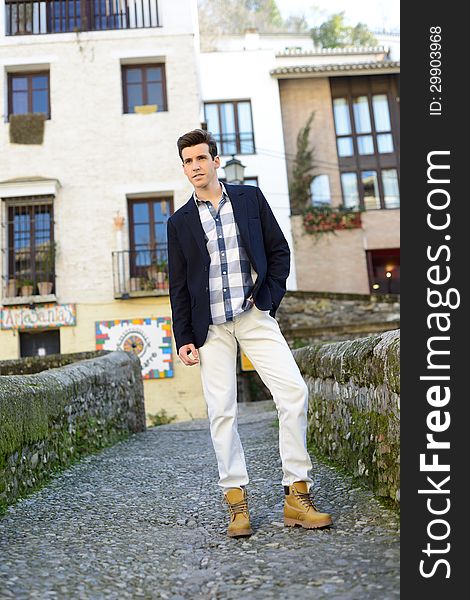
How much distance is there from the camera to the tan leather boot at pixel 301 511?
8.39ft

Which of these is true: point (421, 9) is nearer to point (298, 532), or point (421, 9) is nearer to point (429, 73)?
point (429, 73)

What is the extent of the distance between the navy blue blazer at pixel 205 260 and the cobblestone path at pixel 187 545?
2.89 ft

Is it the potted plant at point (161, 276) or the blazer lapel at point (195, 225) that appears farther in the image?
the potted plant at point (161, 276)

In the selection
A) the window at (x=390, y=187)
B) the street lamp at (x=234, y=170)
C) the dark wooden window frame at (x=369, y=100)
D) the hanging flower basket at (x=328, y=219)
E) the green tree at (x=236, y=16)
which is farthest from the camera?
the green tree at (x=236, y=16)

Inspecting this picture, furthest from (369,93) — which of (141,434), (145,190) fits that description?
(141,434)

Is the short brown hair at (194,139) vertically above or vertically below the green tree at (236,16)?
below

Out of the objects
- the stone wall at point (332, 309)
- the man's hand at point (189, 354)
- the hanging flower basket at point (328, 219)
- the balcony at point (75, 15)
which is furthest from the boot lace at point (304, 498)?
the hanging flower basket at point (328, 219)

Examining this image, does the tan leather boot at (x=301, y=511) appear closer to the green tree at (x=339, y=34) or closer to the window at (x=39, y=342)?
the window at (x=39, y=342)

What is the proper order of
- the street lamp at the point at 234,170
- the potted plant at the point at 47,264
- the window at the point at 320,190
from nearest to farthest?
the street lamp at the point at 234,170 < the potted plant at the point at 47,264 < the window at the point at 320,190

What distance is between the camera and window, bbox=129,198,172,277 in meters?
13.1

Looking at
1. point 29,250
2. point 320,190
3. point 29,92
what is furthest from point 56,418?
point 320,190

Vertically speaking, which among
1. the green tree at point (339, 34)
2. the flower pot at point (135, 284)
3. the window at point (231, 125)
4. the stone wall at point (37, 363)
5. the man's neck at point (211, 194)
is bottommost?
the stone wall at point (37, 363)

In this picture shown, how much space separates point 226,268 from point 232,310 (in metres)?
0.19

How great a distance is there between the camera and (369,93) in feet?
64.3
